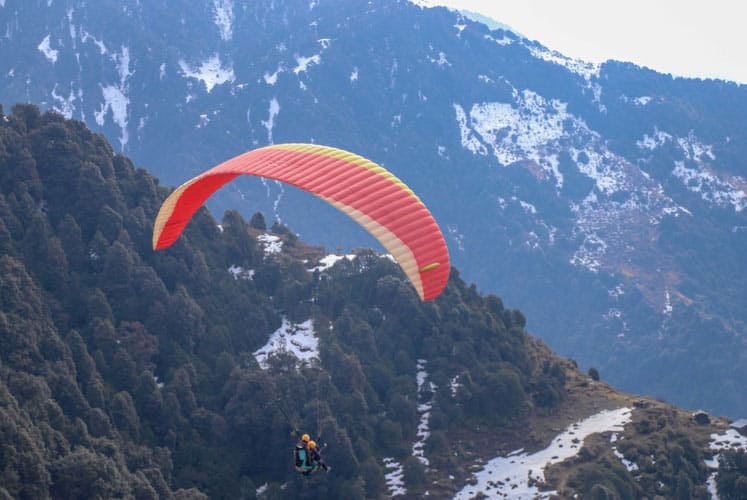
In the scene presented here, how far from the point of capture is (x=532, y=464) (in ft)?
247

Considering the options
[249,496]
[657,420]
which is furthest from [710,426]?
[249,496]

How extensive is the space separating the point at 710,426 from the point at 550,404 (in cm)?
1143

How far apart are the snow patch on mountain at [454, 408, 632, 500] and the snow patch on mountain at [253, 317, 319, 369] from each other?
14.1 m

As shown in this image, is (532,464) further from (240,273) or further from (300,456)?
(300,456)

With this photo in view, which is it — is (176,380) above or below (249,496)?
above

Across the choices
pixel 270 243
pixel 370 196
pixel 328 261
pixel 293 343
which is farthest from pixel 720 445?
pixel 370 196

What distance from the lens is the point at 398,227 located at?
40906mm

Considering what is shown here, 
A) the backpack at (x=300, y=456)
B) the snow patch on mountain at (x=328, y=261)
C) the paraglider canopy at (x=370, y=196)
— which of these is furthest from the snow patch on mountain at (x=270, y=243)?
the backpack at (x=300, y=456)

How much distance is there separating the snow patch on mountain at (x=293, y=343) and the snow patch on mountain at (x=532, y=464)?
14.1m

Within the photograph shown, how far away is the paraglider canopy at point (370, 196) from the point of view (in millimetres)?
40500

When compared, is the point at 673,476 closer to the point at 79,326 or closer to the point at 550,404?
the point at 550,404

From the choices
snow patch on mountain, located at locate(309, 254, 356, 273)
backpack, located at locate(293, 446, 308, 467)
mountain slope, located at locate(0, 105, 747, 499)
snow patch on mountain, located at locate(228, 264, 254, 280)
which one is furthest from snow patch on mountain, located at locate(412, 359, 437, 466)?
backpack, located at locate(293, 446, 308, 467)

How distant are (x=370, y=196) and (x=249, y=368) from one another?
3701cm

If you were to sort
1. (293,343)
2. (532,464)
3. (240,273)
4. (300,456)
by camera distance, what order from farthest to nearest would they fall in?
(240,273) → (293,343) → (532,464) → (300,456)
